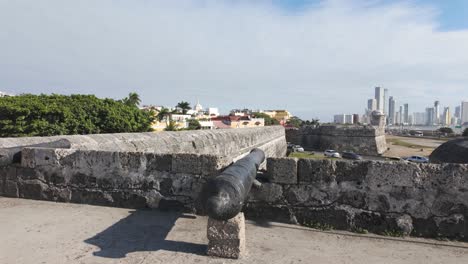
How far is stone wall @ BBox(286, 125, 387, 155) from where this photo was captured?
3428cm

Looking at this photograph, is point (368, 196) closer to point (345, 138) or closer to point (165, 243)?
point (165, 243)

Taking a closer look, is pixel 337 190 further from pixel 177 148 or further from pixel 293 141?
pixel 293 141

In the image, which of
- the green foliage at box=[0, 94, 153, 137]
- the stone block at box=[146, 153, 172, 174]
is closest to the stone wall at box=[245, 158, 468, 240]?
the stone block at box=[146, 153, 172, 174]

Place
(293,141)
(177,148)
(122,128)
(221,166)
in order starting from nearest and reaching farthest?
(221,166), (177,148), (122,128), (293,141)

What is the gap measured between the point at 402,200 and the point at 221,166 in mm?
1803

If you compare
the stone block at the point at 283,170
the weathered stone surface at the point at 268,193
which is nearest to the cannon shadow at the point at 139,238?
the weathered stone surface at the point at 268,193

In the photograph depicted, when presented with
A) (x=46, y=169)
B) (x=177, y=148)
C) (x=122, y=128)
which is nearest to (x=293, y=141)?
(x=122, y=128)

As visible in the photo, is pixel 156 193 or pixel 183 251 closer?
pixel 183 251

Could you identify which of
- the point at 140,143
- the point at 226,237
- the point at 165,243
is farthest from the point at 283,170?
the point at 140,143

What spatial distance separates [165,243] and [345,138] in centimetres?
3544

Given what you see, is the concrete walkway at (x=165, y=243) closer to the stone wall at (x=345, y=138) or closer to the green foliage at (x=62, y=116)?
the green foliage at (x=62, y=116)

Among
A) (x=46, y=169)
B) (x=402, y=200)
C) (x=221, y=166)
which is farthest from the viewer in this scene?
(x=46, y=169)

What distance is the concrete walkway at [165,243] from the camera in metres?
2.57

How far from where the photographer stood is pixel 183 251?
268cm
